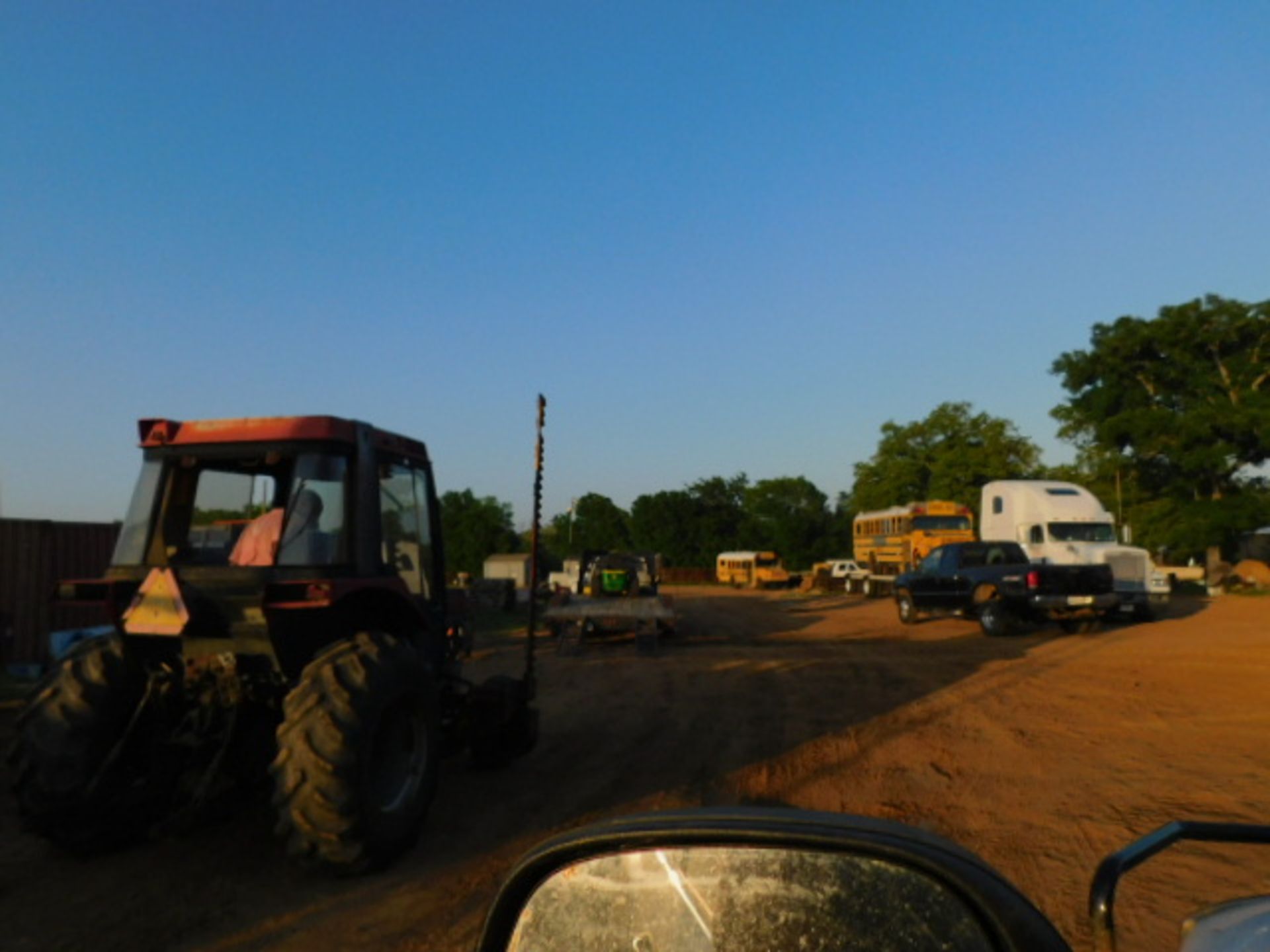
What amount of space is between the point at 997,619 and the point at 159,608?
19.8 meters

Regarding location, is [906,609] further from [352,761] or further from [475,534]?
[475,534]

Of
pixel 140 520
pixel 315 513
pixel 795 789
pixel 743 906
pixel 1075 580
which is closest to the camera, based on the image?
pixel 743 906

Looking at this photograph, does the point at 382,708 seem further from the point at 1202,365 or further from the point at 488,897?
the point at 1202,365

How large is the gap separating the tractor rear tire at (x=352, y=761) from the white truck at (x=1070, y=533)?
75.2ft

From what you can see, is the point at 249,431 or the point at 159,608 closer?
the point at 159,608

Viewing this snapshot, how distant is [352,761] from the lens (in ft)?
18.6

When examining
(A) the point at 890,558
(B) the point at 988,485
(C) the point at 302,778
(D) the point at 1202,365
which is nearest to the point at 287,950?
(C) the point at 302,778

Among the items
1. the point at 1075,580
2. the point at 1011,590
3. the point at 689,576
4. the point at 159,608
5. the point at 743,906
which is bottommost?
the point at 743,906

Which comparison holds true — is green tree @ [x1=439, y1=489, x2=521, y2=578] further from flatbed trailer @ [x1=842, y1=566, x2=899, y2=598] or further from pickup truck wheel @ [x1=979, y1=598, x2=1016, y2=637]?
Result: pickup truck wheel @ [x1=979, y1=598, x2=1016, y2=637]

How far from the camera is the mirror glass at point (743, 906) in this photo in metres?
1.52

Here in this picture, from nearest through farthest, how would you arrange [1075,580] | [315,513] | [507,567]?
[315,513], [1075,580], [507,567]

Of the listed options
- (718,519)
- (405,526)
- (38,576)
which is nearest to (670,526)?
(718,519)

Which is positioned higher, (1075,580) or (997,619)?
(1075,580)

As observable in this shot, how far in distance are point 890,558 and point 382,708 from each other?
126 ft
